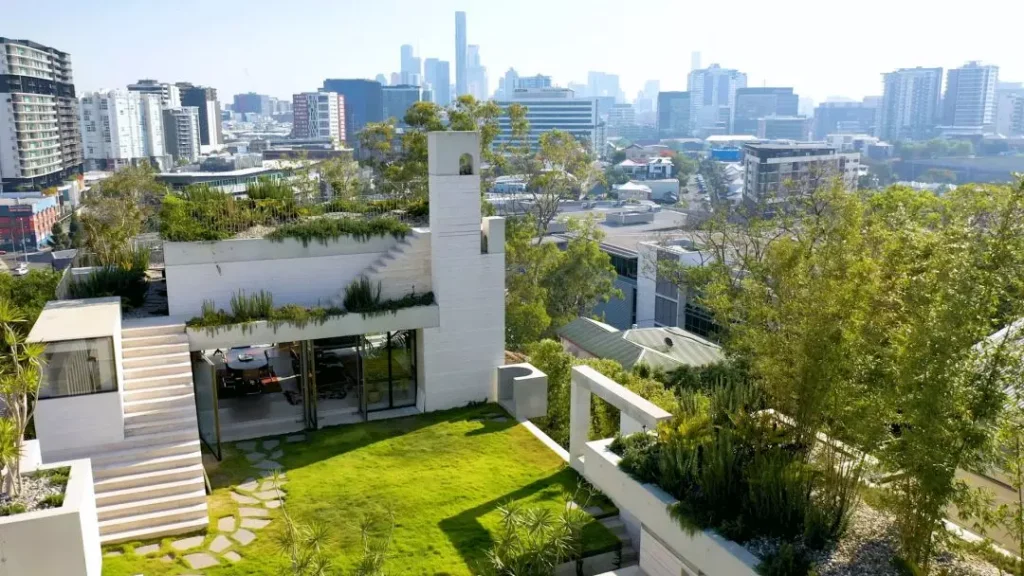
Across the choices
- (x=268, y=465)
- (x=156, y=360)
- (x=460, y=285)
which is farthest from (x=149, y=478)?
(x=460, y=285)

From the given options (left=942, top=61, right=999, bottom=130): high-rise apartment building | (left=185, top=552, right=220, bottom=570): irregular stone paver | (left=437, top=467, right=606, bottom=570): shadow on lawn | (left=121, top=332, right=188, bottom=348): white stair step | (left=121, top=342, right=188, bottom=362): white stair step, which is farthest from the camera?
(left=942, top=61, right=999, bottom=130): high-rise apartment building

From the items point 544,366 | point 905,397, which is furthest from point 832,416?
point 544,366

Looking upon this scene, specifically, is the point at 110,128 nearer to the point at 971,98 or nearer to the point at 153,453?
the point at 153,453

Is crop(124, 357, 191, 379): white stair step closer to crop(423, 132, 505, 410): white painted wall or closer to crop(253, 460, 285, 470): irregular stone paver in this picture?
crop(253, 460, 285, 470): irregular stone paver

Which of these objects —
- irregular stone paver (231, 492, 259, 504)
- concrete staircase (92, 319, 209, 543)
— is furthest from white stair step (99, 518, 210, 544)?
irregular stone paver (231, 492, 259, 504)

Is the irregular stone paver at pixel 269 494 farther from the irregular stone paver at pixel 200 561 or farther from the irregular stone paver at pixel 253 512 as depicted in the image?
the irregular stone paver at pixel 200 561

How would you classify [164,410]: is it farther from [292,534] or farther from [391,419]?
[292,534]

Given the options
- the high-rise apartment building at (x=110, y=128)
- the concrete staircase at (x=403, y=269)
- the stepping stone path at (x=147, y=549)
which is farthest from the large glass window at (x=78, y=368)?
the high-rise apartment building at (x=110, y=128)
